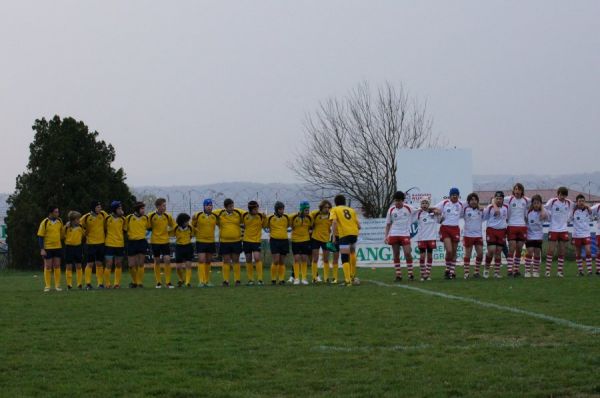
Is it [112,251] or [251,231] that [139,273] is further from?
[251,231]

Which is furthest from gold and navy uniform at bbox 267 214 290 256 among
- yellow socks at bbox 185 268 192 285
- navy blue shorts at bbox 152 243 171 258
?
navy blue shorts at bbox 152 243 171 258

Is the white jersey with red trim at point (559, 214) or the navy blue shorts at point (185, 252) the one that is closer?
the navy blue shorts at point (185, 252)

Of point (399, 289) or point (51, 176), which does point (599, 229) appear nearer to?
point (399, 289)

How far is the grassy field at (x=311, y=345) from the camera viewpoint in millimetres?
7434

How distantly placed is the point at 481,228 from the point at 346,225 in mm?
3363

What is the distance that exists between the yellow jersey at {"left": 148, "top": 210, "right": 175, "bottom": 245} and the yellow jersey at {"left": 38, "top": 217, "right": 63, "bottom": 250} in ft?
Result: 6.35

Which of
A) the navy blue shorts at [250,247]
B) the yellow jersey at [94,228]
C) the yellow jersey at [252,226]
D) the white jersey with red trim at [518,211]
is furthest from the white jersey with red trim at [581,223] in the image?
the yellow jersey at [94,228]

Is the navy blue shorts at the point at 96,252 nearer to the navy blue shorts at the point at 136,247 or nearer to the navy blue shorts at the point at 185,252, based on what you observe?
the navy blue shorts at the point at 136,247

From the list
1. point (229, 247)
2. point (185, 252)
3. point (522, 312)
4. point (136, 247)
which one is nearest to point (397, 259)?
point (229, 247)

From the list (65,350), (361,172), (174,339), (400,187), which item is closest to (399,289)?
(174,339)

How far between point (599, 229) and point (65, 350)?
15.2m

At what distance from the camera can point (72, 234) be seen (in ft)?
63.6

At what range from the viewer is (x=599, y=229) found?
2134 cm

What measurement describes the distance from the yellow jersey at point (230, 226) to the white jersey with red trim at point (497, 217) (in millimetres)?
5255
